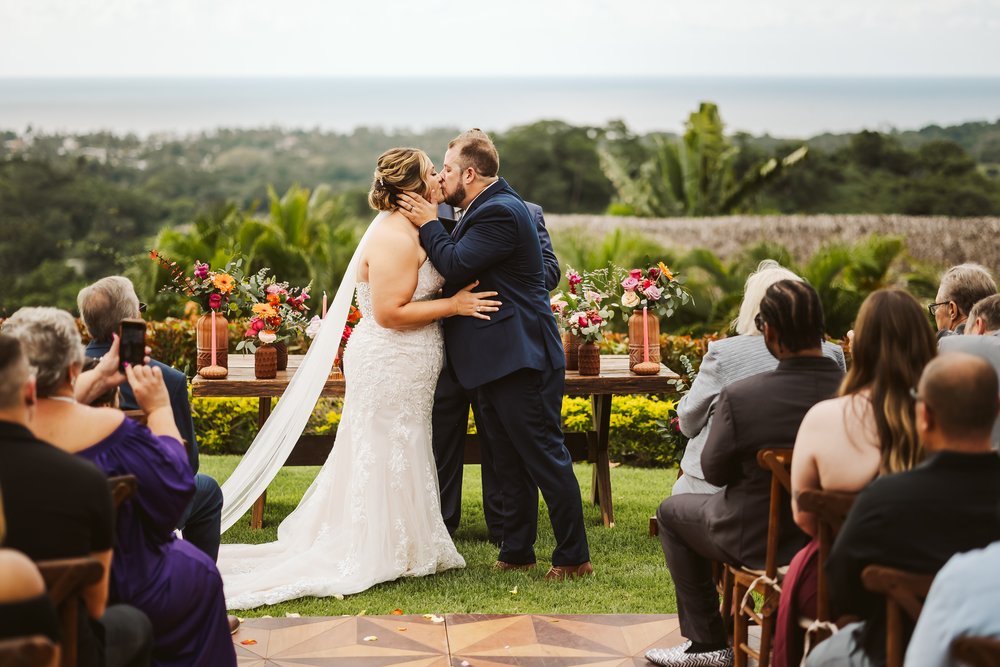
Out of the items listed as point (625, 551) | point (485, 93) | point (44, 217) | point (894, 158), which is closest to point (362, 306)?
point (625, 551)

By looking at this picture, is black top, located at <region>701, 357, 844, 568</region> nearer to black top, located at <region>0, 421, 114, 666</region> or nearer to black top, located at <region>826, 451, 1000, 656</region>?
black top, located at <region>826, 451, 1000, 656</region>

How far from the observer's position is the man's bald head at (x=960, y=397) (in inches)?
97.3

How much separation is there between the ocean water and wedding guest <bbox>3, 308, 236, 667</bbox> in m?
28.8

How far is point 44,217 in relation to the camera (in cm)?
2619

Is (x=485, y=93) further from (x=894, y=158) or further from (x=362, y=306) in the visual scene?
(x=362, y=306)

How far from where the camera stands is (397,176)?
16.3 feet

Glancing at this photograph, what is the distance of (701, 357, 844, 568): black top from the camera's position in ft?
11.3

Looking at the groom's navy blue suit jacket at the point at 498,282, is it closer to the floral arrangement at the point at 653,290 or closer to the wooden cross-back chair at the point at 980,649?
the floral arrangement at the point at 653,290

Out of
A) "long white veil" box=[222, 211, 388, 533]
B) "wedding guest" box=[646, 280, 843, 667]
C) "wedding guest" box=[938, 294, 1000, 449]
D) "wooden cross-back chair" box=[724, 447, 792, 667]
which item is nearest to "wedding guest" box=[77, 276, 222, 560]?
"long white veil" box=[222, 211, 388, 533]

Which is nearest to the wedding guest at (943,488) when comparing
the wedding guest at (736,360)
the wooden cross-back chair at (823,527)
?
the wooden cross-back chair at (823,527)

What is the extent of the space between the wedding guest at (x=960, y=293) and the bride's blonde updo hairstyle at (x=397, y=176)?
2.26m

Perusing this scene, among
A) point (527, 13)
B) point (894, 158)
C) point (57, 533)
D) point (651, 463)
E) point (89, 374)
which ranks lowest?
point (651, 463)

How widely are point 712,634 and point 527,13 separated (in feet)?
120

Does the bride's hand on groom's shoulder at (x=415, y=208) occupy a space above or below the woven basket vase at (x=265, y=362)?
above
